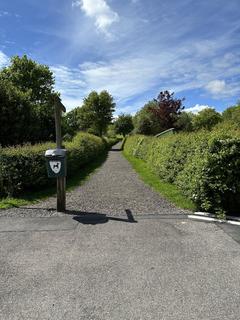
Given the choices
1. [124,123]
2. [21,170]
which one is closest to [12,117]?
[21,170]

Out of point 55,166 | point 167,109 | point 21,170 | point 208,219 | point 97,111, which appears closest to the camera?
point 208,219

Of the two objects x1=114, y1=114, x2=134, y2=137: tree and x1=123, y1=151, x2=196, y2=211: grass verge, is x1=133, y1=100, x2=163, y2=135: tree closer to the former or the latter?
x1=123, y1=151, x2=196, y2=211: grass verge

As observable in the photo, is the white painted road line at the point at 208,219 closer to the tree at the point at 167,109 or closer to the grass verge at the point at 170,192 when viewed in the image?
the grass verge at the point at 170,192

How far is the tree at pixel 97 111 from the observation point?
47.0 m

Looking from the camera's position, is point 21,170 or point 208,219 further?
point 21,170

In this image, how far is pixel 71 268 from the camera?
397 cm

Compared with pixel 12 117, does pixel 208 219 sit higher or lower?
lower

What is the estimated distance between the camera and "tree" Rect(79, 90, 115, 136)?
46969 mm

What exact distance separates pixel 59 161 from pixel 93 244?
2.33 meters

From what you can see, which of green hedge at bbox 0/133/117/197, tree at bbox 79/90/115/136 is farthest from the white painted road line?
tree at bbox 79/90/115/136

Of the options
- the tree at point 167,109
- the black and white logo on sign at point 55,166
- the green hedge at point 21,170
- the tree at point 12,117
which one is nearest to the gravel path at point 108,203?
the black and white logo on sign at point 55,166

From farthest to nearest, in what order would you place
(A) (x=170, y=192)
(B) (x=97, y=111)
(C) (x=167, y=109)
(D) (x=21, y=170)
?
(B) (x=97, y=111), (C) (x=167, y=109), (A) (x=170, y=192), (D) (x=21, y=170)

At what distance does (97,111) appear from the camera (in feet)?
155

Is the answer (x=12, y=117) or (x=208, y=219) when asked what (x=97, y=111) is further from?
(x=208, y=219)
